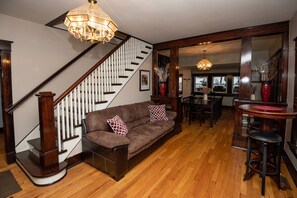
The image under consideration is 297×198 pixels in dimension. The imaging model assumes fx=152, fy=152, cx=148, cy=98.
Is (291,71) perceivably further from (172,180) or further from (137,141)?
(137,141)

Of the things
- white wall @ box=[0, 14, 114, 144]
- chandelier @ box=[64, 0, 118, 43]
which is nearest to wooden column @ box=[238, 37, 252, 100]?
chandelier @ box=[64, 0, 118, 43]

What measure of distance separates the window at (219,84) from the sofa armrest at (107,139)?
837 centimetres

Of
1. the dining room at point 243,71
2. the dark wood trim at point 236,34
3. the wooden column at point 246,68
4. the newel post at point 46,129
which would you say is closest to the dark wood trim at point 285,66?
the dining room at point 243,71

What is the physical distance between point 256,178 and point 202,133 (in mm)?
2167

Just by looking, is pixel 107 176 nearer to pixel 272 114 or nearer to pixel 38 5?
pixel 272 114

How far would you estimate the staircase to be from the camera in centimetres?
235

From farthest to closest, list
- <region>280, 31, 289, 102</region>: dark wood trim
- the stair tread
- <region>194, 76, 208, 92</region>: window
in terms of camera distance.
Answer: <region>194, 76, 208, 92</region>: window
<region>280, 31, 289, 102</region>: dark wood trim
the stair tread

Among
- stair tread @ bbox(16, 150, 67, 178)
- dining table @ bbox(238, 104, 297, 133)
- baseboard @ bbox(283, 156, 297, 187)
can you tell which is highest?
dining table @ bbox(238, 104, 297, 133)

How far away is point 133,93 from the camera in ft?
13.8

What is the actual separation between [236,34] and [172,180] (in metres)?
3.39

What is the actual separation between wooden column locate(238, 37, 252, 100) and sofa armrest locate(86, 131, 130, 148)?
111 inches

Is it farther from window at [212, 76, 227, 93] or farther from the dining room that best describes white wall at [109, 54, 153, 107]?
window at [212, 76, 227, 93]

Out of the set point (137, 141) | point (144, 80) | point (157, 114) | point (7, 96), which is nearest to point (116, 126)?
point (137, 141)

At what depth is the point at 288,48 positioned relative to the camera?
2979 millimetres
